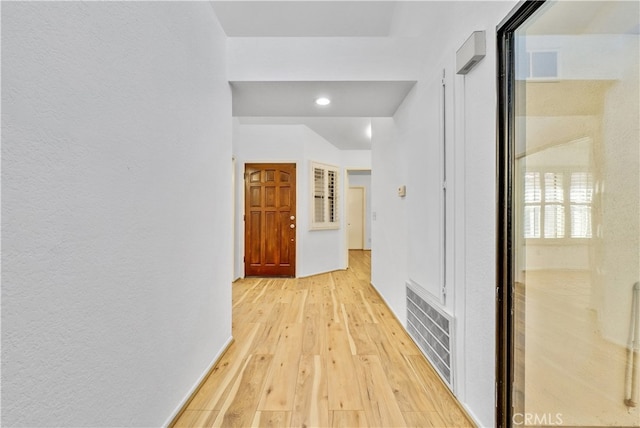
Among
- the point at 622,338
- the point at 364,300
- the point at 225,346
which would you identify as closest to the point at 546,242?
the point at 622,338

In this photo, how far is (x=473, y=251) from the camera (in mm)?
1469

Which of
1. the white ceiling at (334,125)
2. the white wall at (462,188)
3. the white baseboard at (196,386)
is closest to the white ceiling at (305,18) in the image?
the white wall at (462,188)

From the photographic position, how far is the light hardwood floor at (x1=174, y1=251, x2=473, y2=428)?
1.49m

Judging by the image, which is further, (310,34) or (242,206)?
(242,206)

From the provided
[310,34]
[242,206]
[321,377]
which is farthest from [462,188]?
[242,206]

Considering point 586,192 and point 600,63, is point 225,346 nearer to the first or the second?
point 586,192

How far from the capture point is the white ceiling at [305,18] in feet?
6.48

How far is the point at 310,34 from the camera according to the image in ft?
7.19

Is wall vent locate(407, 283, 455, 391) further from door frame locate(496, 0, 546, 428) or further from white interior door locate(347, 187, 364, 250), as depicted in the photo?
white interior door locate(347, 187, 364, 250)

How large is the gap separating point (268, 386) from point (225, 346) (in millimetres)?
620

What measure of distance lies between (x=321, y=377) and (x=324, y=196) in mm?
3576

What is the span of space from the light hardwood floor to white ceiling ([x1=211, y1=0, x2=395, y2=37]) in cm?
251

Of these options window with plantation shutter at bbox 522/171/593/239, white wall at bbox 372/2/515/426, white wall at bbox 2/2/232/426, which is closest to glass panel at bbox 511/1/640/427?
window with plantation shutter at bbox 522/171/593/239

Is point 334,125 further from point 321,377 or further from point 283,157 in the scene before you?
point 321,377
